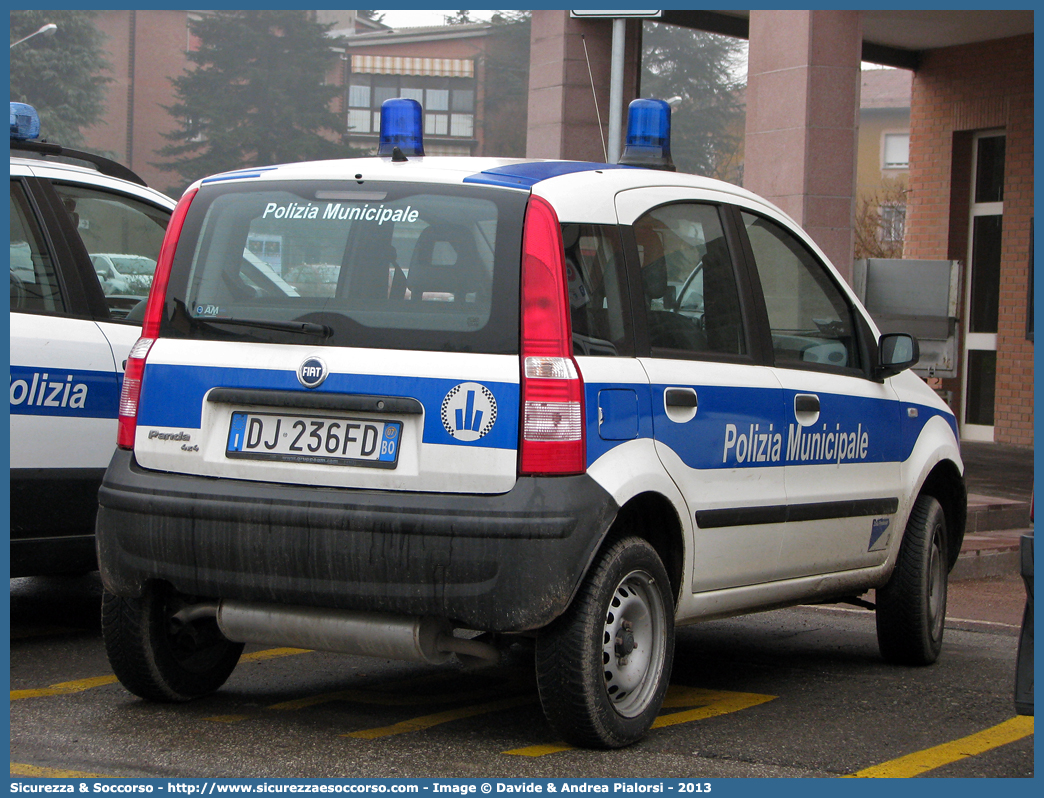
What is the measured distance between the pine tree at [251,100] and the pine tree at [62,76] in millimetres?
5431

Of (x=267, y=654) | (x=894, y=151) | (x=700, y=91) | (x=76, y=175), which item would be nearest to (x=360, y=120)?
(x=700, y=91)

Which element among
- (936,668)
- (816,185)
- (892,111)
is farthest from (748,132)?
(892,111)

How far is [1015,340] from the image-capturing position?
672 inches

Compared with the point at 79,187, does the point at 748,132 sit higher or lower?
higher

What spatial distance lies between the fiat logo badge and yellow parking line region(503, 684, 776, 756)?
1563 millimetres

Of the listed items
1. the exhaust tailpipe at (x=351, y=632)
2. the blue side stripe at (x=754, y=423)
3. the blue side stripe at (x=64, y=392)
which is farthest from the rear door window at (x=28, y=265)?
the blue side stripe at (x=754, y=423)

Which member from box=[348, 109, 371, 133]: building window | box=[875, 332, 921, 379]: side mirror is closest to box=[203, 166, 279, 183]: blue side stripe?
box=[875, 332, 921, 379]: side mirror

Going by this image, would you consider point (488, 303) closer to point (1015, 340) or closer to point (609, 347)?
point (609, 347)

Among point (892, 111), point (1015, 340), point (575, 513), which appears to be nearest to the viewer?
point (575, 513)

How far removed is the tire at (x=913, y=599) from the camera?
611 centimetres

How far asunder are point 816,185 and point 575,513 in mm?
7894

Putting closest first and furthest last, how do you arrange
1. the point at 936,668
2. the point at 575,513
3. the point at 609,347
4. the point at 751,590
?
the point at 575,513 → the point at 609,347 → the point at 751,590 → the point at 936,668

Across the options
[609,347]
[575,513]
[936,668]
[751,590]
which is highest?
[609,347]

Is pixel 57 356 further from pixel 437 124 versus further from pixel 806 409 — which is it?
pixel 437 124
